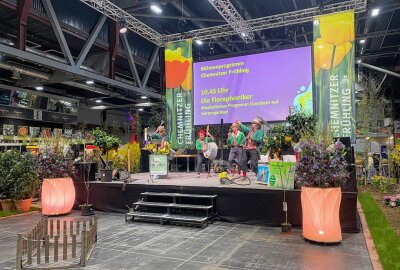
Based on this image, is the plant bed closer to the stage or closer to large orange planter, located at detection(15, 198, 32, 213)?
the stage

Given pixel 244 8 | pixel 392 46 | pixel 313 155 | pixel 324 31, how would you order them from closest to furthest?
1. pixel 313 155
2. pixel 324 31
3. pixel 244 8
4. pixel 392 46

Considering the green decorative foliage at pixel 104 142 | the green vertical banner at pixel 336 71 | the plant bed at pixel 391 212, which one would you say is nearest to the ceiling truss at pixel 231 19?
the green vertical banner at pixel 336 71

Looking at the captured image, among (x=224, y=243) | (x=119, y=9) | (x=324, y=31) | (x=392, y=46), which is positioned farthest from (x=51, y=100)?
(x=392, y=46)

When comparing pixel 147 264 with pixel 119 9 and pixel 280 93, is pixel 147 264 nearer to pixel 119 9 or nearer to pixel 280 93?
pixel 280 93

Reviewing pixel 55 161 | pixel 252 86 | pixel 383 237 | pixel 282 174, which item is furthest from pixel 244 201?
pixel 252 86

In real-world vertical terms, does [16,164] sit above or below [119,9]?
below

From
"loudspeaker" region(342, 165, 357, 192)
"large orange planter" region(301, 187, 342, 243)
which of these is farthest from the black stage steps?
"loudspeaker" region(342, 165, 357, 192)

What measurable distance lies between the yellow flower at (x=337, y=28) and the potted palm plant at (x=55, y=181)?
282 inches

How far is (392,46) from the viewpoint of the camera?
13070 mm

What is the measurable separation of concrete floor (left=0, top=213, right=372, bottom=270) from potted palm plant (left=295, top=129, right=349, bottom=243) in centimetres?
Result: 19

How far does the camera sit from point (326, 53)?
8430mm

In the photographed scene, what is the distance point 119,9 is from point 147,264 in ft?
26.5

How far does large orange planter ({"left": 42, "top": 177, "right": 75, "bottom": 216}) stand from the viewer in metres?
6.35

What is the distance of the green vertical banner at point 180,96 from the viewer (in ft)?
33.7
